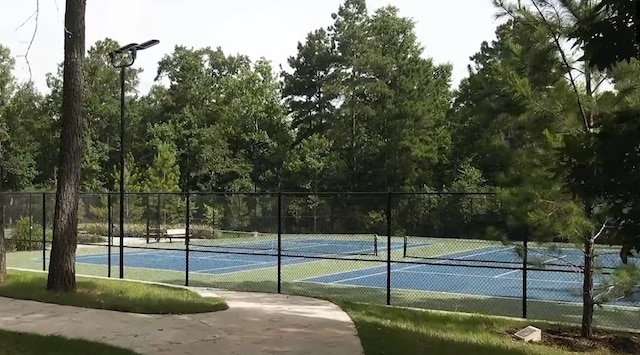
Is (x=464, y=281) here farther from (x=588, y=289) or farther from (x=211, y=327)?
(x=211, y=327)

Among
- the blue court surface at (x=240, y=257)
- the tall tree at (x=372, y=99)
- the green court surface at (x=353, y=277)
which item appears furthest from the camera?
the tall tree at (x=372, y=99)

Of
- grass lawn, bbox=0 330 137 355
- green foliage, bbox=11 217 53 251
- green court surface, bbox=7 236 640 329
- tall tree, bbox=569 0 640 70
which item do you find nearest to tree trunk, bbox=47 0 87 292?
green court surface, bbox=7 236 640 329

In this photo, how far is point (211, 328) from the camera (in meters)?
8.63

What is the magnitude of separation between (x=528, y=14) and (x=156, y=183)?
32.3m

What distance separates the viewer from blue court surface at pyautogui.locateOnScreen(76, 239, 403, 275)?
21344mm

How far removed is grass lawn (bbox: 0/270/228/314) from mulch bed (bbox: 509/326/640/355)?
16.0 ft

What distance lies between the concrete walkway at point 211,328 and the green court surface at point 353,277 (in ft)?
9.01

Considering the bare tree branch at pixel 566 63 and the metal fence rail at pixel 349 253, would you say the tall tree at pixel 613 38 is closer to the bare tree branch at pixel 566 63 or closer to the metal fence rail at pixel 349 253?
the bare tree branch at pixel 566 63

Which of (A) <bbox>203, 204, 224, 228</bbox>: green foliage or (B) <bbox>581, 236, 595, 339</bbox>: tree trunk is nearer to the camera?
(B) <bbox>581, 236, 595, 339</bbox>: tree trunk

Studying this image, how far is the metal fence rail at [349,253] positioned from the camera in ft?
39.8

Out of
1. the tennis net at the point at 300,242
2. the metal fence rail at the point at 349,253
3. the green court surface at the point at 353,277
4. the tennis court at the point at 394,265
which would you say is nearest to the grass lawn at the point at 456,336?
the metal fence rail at the point at 349,253

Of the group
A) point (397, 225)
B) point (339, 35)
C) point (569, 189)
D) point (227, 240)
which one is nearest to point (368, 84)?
point (339, 35)

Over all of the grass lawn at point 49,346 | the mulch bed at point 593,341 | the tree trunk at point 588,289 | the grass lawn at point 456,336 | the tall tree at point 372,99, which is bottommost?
the mulch bed at point 593,341

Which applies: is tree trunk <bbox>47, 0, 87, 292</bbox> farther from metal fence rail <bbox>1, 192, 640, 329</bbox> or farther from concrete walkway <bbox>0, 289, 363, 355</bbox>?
metal fence rail <bbox>1, 192, 640, 329</bbox>
